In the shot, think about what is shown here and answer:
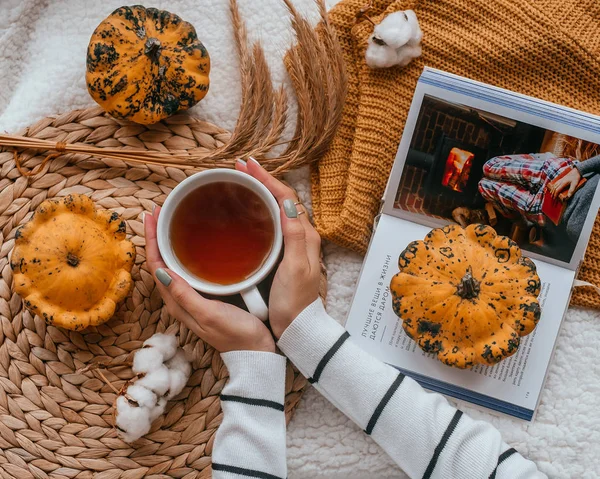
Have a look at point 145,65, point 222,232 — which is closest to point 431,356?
point 222,232

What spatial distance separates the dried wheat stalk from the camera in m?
0.87

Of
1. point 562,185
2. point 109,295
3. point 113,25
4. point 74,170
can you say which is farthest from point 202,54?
point 562,185

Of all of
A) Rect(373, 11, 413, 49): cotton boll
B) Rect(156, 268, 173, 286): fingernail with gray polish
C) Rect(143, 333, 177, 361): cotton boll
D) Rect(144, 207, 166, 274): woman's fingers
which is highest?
Rect(373, 11, 413, 49): cotton boll

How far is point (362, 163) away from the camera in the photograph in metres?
0.89

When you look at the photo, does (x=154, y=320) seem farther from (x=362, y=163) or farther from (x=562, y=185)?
(x=562, y=185)

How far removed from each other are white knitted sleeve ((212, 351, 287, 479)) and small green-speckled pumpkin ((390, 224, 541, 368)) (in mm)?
203

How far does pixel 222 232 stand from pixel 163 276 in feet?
0.35

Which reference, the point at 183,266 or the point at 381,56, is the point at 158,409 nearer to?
the point at 183,266

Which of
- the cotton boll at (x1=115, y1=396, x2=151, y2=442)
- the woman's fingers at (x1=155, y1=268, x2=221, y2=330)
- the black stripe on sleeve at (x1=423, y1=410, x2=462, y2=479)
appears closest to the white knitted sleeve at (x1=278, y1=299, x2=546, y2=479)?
the black stripe on sleeve at (x1=423, y1=410, x2=462, y2=479)

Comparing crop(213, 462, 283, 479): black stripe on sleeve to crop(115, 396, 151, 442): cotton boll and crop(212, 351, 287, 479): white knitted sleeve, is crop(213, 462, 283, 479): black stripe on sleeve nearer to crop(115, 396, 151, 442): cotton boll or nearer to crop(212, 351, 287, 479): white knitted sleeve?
crop(212, 351, 287, 479): white knitted sleeve

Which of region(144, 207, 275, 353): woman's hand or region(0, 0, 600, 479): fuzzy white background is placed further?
region(0, 0, 600, 479): fuzzy white background

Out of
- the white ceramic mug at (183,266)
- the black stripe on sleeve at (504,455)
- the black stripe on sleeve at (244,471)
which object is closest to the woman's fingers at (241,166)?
the white ceramic mug at (183,266)

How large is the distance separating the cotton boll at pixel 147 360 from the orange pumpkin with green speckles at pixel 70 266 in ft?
0.23

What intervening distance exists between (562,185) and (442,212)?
7.0 inches
